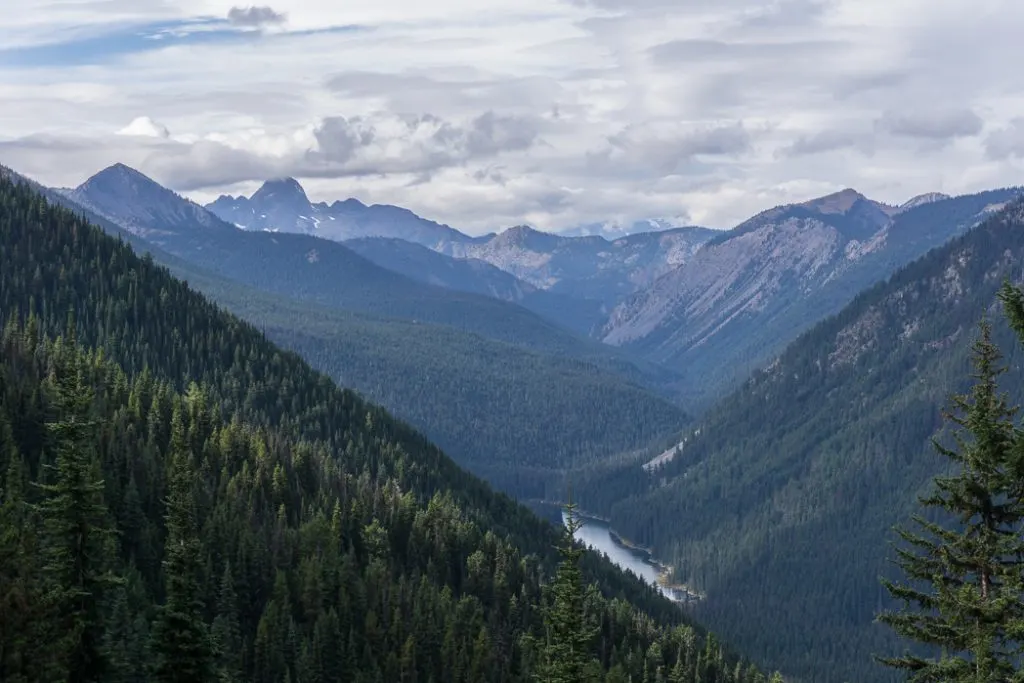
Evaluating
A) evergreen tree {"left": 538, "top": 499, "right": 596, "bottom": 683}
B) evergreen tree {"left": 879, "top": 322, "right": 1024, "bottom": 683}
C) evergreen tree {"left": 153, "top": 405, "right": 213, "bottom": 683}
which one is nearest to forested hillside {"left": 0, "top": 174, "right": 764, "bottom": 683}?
evergreen tree {"left": 153, "top": 405, "right": 213, "bottom": 683}

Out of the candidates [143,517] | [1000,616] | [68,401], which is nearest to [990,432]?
[1000,616]

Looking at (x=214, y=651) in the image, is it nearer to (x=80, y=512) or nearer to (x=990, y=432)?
(x=80, y=512)

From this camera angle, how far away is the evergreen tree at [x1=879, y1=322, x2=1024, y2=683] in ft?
104

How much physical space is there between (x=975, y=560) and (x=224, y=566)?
90314mm

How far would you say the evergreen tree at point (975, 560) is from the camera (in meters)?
31.6

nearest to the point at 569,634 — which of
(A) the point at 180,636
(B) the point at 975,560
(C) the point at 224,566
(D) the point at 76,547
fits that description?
(A) the point at 180,636

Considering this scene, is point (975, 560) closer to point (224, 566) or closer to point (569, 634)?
point (569, 634)

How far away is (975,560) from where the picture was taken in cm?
3284

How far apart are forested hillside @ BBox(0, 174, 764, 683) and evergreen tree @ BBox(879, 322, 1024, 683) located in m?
15.9

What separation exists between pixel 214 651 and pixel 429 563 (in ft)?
372

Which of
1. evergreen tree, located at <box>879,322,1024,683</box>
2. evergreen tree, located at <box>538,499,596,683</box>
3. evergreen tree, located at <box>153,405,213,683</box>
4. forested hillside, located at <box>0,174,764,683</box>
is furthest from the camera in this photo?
evergreen tree, located at <box>538,499,596,683</box>

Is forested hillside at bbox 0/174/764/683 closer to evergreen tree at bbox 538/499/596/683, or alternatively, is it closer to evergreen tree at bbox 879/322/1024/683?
evergreen tree at bbox 538/499/596/683

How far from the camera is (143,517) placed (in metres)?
110

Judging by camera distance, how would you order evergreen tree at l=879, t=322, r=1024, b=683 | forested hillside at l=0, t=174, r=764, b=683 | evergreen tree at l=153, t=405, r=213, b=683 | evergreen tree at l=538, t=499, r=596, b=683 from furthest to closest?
evergreen tree at l=538, t=499, r=596, b=683 → forested hillside at l=0, t=174, r=764, b=683 → evergreen tree at l=153, t=405, r=213, b=683 → evergreen tree at l=879, t=322, r=1024, b=683
